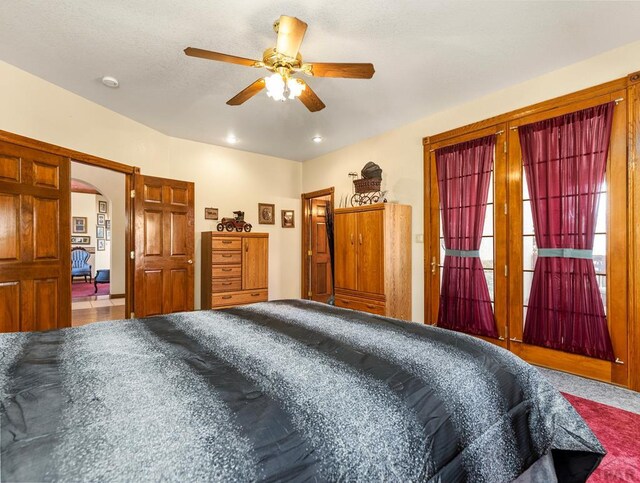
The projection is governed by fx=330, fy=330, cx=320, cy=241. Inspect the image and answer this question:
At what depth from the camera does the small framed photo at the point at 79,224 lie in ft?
31.4

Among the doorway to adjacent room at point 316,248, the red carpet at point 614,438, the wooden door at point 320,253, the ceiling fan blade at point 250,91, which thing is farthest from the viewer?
the wooden door at point 320,253

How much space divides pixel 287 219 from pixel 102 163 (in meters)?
2.89

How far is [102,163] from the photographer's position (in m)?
3.73

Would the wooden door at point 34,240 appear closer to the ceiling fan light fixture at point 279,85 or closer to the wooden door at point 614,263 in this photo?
the ceiling fan light fixture at point 279,85

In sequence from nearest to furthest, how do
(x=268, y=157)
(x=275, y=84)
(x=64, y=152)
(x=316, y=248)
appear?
(x=275, y=84) < (x=64, y=152) < (x=268, y=157) < (x=316, y=248)

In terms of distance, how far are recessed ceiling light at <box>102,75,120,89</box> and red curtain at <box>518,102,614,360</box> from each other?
386cm

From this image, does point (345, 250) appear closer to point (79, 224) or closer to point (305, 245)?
point (305, 245)

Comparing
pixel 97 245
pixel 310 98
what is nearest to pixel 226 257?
pixel 310 98

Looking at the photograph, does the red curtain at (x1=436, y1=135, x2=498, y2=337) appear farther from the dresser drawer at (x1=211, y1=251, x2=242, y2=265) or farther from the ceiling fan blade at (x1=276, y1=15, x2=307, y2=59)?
the dresser drawer at (x1=211, y1=251, x2=242, y2=265)

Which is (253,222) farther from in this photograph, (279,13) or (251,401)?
(251,401)

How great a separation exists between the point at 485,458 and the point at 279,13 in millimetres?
2607

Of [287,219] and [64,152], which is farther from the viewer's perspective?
[287,219]

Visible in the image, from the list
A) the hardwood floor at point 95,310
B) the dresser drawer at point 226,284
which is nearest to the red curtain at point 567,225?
the dresser drawer at point 226,284

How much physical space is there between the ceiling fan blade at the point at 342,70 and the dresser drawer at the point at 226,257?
119 inches
